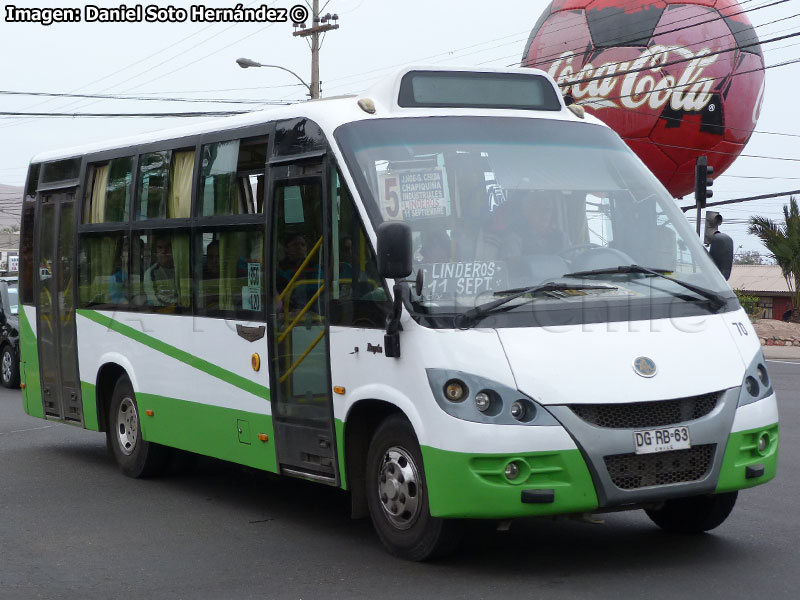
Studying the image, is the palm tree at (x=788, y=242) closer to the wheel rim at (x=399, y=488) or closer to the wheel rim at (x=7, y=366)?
the wheel rim at (x=7, y=366)

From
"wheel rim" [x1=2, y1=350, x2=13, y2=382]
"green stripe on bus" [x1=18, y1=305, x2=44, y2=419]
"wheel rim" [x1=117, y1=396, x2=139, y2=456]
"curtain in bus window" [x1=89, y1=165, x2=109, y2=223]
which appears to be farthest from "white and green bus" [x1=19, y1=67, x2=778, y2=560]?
"wheel rim" [x1=2, y1=350, x2=13, y2=382]

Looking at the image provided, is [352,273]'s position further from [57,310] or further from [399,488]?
[57,310]

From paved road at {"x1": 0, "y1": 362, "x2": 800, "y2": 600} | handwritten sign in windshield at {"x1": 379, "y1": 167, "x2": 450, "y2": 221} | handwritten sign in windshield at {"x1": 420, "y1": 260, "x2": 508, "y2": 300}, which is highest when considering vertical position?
handwritten sign in windshield at {"x1": 379, "y1": 167, "x2": 450, "y2": 221}

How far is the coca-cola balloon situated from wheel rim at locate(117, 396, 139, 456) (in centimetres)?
2333

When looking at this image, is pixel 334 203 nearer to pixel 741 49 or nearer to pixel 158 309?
pixel 158 309

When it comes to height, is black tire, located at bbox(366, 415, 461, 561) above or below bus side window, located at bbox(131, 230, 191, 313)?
below

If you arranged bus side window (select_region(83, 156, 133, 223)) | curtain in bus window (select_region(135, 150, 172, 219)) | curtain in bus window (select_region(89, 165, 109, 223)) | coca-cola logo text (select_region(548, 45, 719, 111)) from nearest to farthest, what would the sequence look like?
1. curtain in bus window (select_region(135, 150, 172, 219))
2. bus side window (select_region(83, 156, 133, 223))
3. curtain in bus window (select_region(89, 165, 109, 223))
4. coca-cola logo text (select_region(548, 45, 719, 111))

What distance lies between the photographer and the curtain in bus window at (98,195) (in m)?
11.3

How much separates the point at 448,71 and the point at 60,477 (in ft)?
16.7

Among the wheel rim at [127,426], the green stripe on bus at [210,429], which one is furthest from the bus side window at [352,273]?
the wheel rim at [127,426]

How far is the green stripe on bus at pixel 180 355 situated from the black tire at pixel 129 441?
47 cm

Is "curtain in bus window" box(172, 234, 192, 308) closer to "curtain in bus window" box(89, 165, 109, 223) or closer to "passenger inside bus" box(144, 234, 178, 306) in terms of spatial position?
"passenger inside bus" box(144, 234, 178, 306)

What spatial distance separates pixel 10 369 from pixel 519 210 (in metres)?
14.5

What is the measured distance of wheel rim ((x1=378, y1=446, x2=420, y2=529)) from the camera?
23.3 ft
